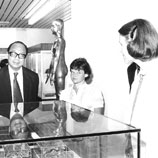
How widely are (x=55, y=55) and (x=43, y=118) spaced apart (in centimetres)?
388

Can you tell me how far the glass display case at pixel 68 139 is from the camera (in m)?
1.32

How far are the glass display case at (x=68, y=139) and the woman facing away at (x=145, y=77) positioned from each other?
2.31 feet

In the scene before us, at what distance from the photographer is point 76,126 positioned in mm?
1501

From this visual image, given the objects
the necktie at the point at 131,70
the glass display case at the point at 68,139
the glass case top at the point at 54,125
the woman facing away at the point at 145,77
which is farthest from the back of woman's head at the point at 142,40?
the glass display case at the point at 68,139

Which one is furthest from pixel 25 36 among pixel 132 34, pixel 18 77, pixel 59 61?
pixel 132 34

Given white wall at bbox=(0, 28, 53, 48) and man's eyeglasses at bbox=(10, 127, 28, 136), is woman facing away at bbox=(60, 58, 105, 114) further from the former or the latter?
white wall at bbox=(0, 28, 53, 48)

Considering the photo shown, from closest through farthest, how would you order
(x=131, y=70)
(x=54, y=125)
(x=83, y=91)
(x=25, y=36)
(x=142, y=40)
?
(x=54, y=125)
(x=142, y=40)
(x=131, y=70)
(x=83, y=91)
(x=25, y=36)

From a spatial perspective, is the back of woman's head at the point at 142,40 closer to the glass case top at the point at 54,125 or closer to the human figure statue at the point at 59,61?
the glass case top at the point at 54,125

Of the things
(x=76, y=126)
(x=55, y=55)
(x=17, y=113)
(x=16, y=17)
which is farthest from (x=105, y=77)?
(x=16, y=17)

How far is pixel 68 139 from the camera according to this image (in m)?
1.41

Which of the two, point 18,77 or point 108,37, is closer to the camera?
point 108,37

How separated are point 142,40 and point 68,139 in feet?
3.66

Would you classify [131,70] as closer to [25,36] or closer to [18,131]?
[18,131]

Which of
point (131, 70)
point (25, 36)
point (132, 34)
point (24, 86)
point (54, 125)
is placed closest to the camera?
point (54, 125)
